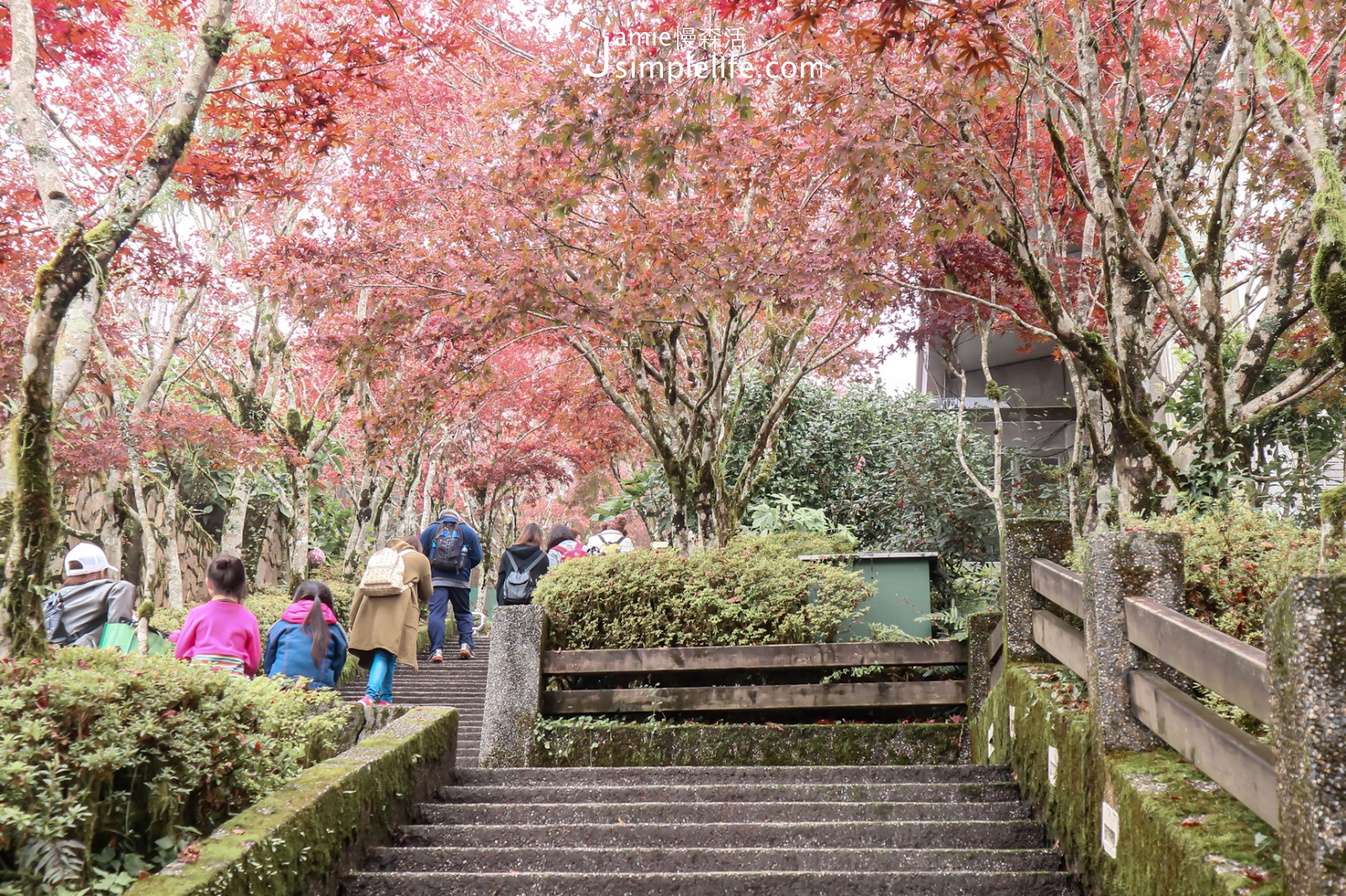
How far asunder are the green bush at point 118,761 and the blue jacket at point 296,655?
3151 mm

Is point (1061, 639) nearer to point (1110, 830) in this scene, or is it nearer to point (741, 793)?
point (1110, 830)

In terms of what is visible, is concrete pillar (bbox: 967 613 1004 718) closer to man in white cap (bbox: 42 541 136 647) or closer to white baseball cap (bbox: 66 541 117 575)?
man in white cap (bbox: 42 541 136 647)

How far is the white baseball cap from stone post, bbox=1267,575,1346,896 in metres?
6.91

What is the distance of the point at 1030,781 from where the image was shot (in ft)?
16.2

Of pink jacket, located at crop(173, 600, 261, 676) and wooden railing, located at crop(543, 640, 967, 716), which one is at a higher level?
pink jacket, located at crop(173, 600, 261, 676)

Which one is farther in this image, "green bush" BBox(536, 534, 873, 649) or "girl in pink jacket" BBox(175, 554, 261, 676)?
"green bush" BBox(536, 534, 873, 649)

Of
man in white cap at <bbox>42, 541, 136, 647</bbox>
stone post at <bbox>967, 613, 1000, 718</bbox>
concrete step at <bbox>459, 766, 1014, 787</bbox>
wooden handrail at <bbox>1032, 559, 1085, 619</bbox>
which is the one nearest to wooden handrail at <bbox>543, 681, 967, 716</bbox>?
stone post at <bbox>967, 613, 1000, 718</bbox>

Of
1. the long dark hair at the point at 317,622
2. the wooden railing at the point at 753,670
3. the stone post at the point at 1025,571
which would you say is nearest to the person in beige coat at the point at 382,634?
the long dark hair at the point at 317,622

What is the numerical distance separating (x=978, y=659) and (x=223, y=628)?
17.0ft

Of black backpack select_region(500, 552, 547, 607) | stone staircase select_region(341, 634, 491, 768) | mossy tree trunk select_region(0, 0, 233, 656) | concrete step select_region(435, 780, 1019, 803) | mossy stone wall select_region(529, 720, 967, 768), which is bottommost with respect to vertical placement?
stone staircase select_region(341, 634, 491, 768)

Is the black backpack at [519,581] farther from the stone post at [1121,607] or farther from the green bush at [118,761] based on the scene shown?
the stone post at [1121,607]

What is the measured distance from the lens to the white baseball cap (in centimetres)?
667

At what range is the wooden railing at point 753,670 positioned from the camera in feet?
23.1

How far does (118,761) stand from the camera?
3104 mm
